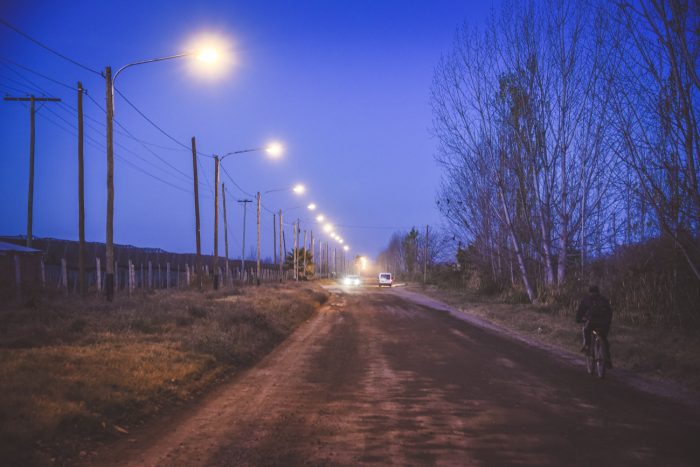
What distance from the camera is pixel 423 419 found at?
718 centimetres

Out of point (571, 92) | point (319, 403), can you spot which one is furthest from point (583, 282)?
point (319, 403)

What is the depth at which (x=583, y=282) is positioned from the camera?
73.0 ft

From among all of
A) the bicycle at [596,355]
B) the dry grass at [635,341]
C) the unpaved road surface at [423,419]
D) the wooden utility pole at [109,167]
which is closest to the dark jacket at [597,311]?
the bicycle at [596,355]

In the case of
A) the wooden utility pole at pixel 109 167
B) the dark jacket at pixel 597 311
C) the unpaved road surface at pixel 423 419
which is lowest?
the unpaved road surface at pixel 423 419

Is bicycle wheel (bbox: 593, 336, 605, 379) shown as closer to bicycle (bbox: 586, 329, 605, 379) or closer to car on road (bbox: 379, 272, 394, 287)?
bicycle (bbox: 586, 329, 605, 379)

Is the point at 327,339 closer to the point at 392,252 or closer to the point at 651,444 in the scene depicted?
the point at 651,444

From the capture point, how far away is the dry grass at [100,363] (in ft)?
20.2

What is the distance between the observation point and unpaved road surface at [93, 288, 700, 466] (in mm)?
5695

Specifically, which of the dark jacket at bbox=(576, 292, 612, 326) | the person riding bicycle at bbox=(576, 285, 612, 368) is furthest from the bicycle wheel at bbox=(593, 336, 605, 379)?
the dark jacket at bbox=(576, 292, 612, 326)

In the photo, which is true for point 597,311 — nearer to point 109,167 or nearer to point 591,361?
point 591,361

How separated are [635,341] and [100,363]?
12.0m

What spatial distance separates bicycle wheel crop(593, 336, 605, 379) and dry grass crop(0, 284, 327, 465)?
701cm

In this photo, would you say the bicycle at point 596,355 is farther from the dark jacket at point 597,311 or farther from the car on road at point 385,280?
the car on road at point 385,280

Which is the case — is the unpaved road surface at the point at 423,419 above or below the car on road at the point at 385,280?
below
